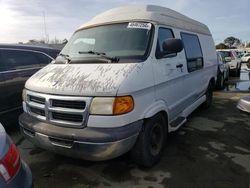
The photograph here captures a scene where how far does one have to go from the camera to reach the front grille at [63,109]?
11.3 ft

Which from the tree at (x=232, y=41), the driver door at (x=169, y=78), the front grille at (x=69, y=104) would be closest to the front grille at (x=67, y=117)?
the front grille at (x=69, y=104)

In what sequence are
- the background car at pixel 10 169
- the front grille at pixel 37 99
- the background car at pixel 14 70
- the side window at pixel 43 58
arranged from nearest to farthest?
the background car at pixel 10 169
the front grille at pixel 37 99
the background car at pixel 14 70
the side window at pixel 43 58

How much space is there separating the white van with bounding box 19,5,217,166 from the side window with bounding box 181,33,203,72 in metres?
0.25

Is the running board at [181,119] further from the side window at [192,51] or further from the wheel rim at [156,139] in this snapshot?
the side window at [192,51]

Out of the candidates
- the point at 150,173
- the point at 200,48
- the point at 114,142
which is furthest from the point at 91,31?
the point at 200,48

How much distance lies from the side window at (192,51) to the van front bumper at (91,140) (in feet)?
7.93

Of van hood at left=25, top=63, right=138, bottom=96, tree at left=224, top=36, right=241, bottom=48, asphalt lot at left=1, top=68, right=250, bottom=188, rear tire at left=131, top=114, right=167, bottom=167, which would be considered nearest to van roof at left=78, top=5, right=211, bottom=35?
van hood at left=25, top=63, right=138, bottom=96

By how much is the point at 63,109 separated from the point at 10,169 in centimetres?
149

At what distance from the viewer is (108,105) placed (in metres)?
3.37

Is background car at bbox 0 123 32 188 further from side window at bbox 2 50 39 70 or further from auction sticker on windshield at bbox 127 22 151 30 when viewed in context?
side window at bbox 2 50 39 70

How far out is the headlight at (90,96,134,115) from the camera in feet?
11.1

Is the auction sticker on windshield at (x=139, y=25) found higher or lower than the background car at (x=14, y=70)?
higher

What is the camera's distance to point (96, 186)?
363 cm

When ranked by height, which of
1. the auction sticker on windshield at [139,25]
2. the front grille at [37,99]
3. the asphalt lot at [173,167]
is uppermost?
the auction sticker on windshield at [139,25]
